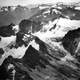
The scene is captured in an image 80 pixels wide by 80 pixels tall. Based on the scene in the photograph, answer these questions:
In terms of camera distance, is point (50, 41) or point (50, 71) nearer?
point (50, 71)

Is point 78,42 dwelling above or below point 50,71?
above

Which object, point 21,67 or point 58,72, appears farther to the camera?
point 21,67

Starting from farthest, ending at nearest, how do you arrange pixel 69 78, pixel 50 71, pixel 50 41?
pixel 50 41 → pixel 50 71 → pixel 69 78

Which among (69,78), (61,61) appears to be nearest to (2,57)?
(61,61)

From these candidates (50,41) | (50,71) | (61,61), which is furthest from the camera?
(50,41)

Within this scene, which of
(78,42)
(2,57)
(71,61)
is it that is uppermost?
(78,42)

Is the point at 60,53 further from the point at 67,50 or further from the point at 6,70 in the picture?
the point at 6,70

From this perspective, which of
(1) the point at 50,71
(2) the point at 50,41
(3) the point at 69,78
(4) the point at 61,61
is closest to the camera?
(3) the point at 69,78

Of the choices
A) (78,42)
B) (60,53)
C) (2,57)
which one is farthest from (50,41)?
(2,57)

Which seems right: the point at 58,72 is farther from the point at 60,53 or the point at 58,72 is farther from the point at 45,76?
the point at 60,53
